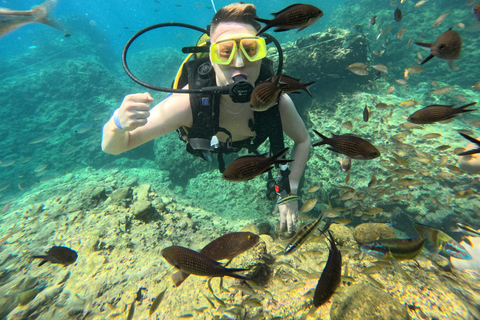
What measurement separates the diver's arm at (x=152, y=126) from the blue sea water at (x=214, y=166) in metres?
2.52

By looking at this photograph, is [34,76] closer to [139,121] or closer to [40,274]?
[40,274]

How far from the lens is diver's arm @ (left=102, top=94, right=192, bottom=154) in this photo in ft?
7.04

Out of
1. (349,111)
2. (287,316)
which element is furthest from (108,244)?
(349,111)

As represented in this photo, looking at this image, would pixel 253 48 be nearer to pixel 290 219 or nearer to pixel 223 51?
pixel 223 51

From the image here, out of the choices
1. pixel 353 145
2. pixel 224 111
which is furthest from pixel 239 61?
pixel 353 145

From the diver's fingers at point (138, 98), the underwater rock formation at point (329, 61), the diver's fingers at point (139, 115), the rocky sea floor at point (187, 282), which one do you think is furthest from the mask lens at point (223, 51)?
the underwater rock formation at point (329, 61)

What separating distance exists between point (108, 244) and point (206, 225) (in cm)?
244

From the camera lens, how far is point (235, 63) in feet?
7.43

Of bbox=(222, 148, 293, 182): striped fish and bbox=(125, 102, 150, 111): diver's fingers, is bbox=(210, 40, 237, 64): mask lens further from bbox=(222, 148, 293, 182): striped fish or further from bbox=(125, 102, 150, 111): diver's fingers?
bbox=(222, 148, 293, 182): striped fish

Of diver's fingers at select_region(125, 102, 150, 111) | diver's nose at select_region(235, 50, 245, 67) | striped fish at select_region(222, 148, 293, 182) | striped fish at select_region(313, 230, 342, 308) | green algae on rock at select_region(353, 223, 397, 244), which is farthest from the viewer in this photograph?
green algae on rock at select_region(353, 223, 397, 244)

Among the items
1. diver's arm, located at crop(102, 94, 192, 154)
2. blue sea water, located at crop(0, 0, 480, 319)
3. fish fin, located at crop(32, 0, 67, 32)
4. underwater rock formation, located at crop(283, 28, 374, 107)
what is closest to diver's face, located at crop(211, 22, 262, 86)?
diver's arm, located at crop(102, 94, 192, 154)

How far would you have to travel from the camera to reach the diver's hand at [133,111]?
186 cm

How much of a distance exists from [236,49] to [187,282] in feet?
10.1

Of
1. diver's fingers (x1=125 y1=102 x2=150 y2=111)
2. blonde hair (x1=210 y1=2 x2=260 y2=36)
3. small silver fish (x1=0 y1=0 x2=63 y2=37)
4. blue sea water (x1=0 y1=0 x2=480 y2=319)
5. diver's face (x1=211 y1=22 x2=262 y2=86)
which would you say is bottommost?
blue sea water (x1=0 y1=0 x2=480 y2=319)
